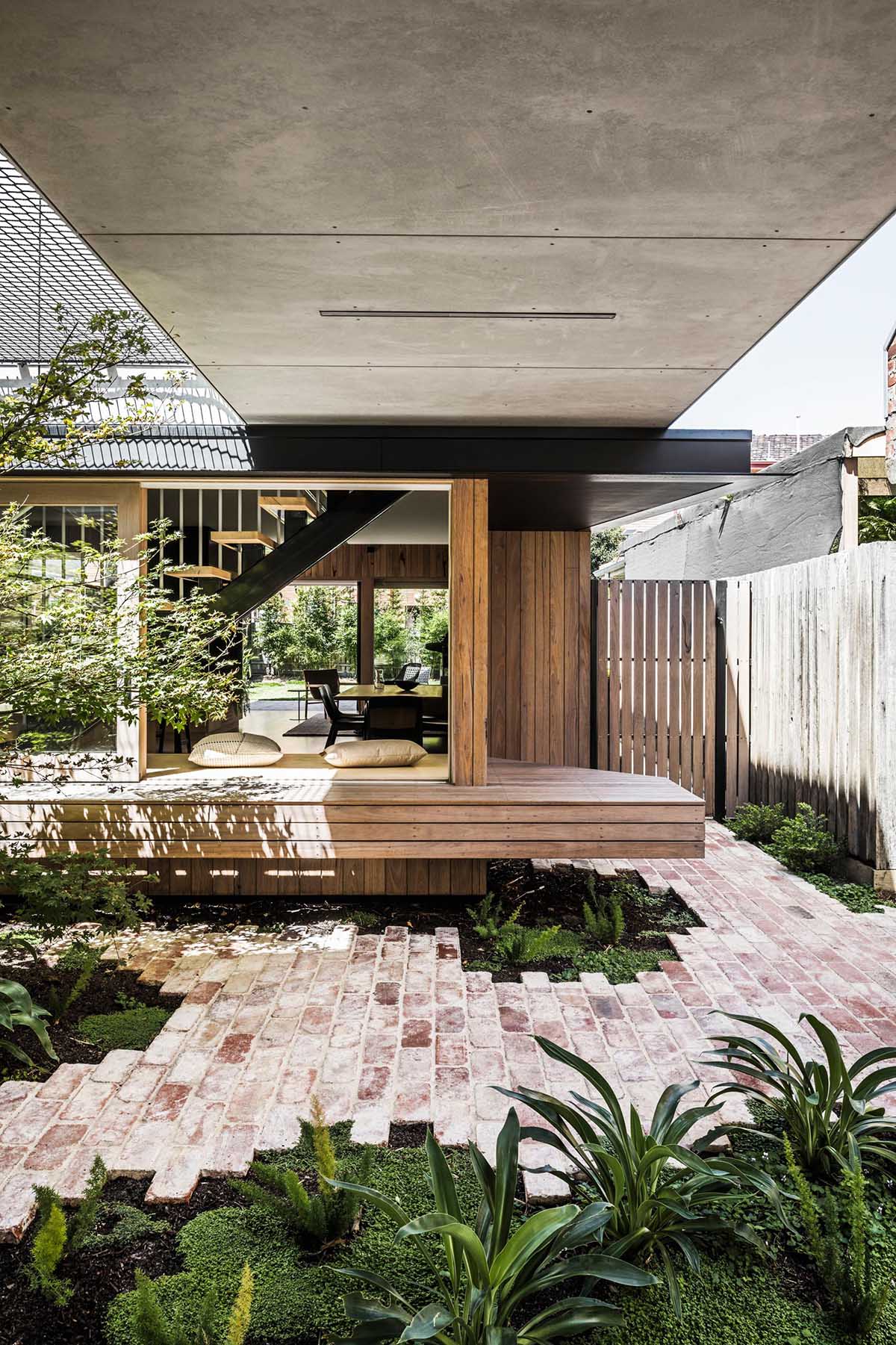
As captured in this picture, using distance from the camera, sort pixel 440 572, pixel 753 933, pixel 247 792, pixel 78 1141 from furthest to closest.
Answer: pixel 440 572 < pixel 247 792 < pixel 753 933 < pixel 78 1141

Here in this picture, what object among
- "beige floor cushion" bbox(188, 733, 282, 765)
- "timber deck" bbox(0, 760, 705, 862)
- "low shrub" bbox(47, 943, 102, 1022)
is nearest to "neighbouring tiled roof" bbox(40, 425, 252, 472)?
"beige floor cushion" bbox(188, 733, 282, 765)

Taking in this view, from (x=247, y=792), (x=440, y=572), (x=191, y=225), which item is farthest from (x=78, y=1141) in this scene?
(x=440, y=572)

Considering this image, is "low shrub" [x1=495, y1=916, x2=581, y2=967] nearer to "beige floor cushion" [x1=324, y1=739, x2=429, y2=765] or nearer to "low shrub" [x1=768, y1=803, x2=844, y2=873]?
"beige floor cushion" [x1=324, y1=739, x2=429, y2=765]

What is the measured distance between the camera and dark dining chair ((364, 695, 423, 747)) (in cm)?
635

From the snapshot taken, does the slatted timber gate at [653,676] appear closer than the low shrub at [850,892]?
No

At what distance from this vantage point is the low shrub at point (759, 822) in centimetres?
622

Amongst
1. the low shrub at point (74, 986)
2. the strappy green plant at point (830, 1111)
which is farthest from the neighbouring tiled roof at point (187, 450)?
the strappy green plant at point (830, 1111)

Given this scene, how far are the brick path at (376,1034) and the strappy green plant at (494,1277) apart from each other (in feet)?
1.59

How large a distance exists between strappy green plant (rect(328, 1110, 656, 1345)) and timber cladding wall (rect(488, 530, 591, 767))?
5209mm

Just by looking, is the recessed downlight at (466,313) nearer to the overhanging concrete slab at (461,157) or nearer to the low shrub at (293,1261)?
the overhanging concrete slab at (461,157)

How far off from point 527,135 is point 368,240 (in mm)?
761

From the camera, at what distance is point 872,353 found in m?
16.6

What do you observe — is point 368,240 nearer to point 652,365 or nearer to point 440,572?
point 652,365

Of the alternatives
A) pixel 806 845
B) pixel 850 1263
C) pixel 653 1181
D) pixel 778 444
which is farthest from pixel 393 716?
pixel 778 444
